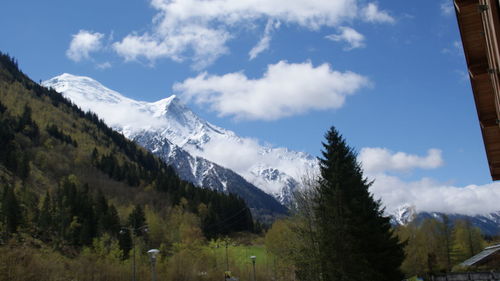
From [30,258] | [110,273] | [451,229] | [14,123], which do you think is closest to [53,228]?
[110,273]

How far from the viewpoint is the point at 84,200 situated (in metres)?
105

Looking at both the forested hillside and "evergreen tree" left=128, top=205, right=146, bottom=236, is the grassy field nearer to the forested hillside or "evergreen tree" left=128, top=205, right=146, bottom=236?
the forested hillside

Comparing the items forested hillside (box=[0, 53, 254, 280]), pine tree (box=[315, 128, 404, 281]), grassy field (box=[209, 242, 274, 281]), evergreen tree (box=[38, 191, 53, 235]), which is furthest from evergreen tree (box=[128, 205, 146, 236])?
pine tree (box=[315, 128, 404, 281])

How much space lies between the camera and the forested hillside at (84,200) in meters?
86.5

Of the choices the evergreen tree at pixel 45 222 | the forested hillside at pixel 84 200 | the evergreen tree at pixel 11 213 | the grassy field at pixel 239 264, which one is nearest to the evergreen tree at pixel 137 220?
the forested hillside at pixel 84 200

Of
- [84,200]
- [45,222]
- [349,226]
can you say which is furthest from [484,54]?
[84,200]

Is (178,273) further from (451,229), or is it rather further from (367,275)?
(451,229)

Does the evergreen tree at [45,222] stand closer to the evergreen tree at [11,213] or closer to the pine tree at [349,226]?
the evergreen tree at [11,213]

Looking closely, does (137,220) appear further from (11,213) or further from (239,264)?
(239,264)

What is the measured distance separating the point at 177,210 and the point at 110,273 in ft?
265

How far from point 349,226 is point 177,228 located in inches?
3565

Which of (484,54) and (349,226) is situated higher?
(484,54)

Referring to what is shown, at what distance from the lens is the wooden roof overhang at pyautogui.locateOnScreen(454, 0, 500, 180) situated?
562 centimetres

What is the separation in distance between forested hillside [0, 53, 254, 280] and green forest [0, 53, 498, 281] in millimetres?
376
